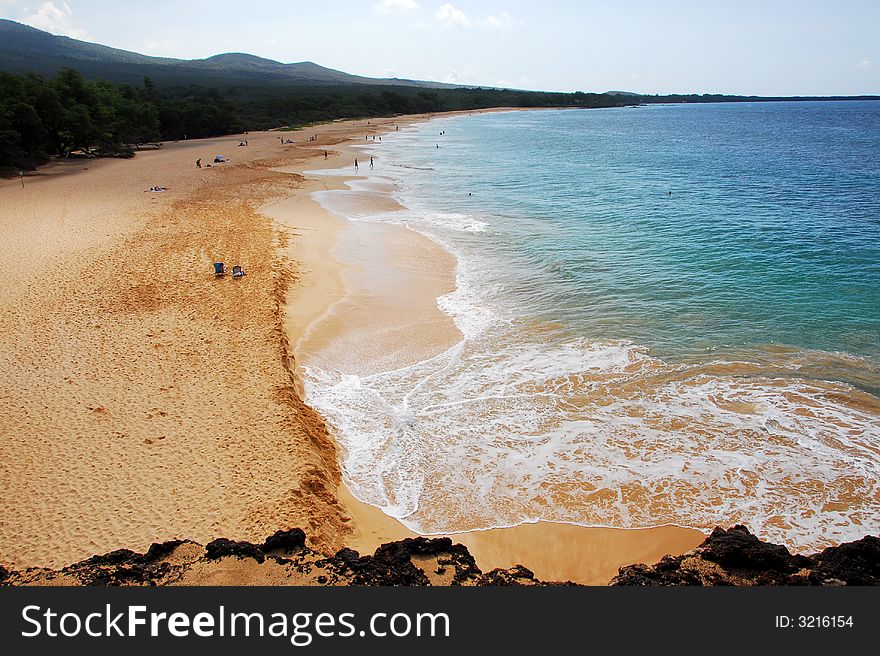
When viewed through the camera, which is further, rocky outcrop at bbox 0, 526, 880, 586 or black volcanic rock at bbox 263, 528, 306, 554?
black volcanic rock at bbox 263, 528, 306, 554

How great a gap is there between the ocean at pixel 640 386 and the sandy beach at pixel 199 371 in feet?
2.67

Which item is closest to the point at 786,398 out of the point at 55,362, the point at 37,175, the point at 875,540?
the point at 875,540

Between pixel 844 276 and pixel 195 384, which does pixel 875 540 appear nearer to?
pixel 195 384

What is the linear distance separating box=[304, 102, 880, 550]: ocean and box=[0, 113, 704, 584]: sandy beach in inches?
32.1

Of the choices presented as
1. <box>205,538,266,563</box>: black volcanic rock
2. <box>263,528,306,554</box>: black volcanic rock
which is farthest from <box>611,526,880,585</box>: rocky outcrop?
<box>205,538,266,563</box>: black volcanic rock

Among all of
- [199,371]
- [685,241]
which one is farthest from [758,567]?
[685,241]

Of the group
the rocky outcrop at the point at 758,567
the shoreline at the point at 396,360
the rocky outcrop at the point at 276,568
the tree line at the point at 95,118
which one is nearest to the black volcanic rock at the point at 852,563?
the rocky outcrop at the point at 758,567

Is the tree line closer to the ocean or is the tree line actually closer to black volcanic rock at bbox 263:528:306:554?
the ocean

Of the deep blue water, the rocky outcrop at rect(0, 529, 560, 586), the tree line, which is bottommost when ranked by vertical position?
the rocky outcrop at rect(0, 529, 560, 586)

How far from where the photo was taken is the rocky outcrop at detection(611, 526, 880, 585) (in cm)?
648

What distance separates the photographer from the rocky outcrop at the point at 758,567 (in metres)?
6.48

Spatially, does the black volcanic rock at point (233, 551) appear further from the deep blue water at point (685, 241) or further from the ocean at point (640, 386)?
the deep blue water at point (685, 241)

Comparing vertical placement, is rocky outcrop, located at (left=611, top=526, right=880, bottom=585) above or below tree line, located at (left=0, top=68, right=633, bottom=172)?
below

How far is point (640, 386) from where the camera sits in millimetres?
12992
